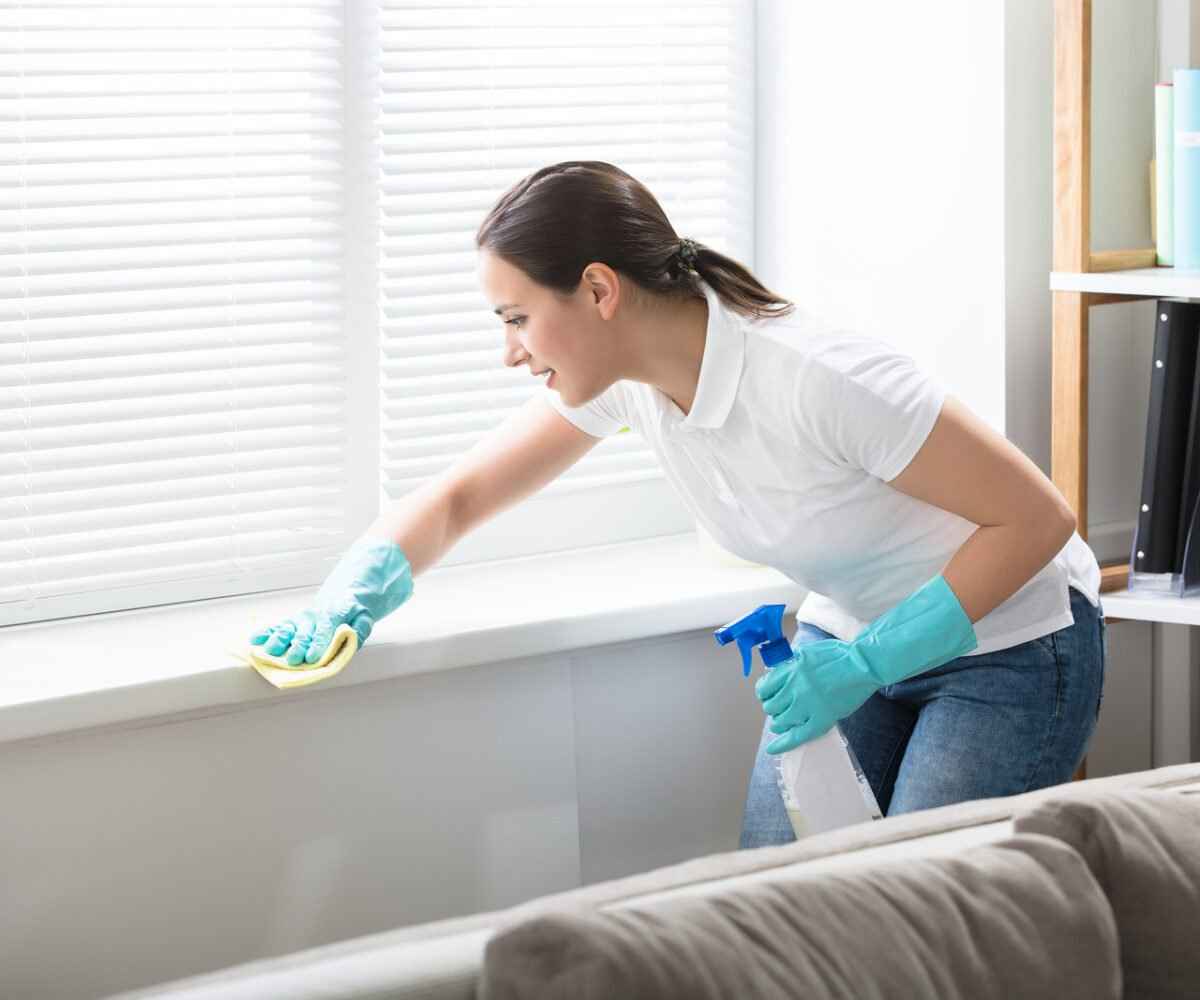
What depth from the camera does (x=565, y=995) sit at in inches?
42.3

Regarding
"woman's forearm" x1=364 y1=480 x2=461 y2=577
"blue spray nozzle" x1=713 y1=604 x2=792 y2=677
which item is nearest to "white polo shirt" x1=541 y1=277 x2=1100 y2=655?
"blue spray nozzle" x1=713 y1=604 x2=792 y2=677

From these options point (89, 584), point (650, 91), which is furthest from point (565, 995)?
point (650, 91)

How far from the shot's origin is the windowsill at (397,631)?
1806 mm

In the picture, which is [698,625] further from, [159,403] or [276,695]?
[159,403]

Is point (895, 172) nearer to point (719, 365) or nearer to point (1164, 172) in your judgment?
point (1164, 172)

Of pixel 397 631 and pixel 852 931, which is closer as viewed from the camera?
pixel 852 931

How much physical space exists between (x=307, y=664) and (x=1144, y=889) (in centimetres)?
94

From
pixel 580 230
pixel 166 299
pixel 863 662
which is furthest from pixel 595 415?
pixel 166 299

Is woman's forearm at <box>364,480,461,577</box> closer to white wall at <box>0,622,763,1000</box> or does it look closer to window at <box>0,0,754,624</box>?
white wall at <box>0,622,763,1000</box>

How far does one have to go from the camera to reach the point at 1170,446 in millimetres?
2102

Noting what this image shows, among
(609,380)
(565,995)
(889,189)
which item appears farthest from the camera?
(889,189)

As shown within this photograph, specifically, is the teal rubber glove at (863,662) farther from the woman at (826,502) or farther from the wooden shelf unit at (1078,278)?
the wooden shelf unit at (1078,278)

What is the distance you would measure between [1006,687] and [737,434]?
16.3 inches

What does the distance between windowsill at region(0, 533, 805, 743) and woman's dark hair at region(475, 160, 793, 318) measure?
1.52ft
